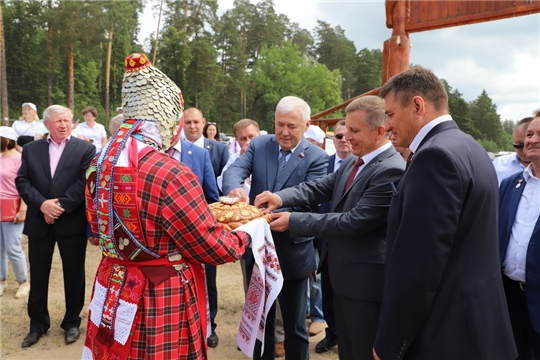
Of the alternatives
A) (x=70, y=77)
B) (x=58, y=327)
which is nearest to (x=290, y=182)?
(x=58, y=327)

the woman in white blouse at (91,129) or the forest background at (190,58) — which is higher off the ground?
the forest background at (190,58)

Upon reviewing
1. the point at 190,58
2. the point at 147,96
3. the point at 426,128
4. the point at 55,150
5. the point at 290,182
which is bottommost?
the point at 290,182

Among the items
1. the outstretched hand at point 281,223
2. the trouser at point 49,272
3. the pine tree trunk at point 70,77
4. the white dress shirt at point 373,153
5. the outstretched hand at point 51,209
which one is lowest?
the trouser at point 49,272

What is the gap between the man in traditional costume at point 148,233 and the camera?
1.99 meters

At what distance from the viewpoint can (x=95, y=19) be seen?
26922mm

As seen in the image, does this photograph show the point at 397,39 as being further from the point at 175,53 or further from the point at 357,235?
the point at 175,53

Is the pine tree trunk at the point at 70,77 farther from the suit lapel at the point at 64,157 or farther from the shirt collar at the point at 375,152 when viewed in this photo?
the shirt collar at the point at 375,152

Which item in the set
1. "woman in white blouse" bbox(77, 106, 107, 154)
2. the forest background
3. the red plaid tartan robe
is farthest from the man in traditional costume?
the forest background

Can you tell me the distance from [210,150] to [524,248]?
11.9ft

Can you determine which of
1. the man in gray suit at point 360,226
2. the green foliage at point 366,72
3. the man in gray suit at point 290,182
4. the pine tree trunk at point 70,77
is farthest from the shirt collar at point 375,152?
the green foliage at point 366,72

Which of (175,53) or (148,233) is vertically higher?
(175,53)

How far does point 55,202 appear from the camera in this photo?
13.9 feet

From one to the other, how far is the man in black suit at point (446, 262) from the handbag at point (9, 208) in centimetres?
519

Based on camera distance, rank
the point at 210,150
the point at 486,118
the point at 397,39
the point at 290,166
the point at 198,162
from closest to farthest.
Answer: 1. the point at 290,166
2. the point at 198,162
3. the point at 210,150
4. the point at 397,39
5. the point at 486,118
